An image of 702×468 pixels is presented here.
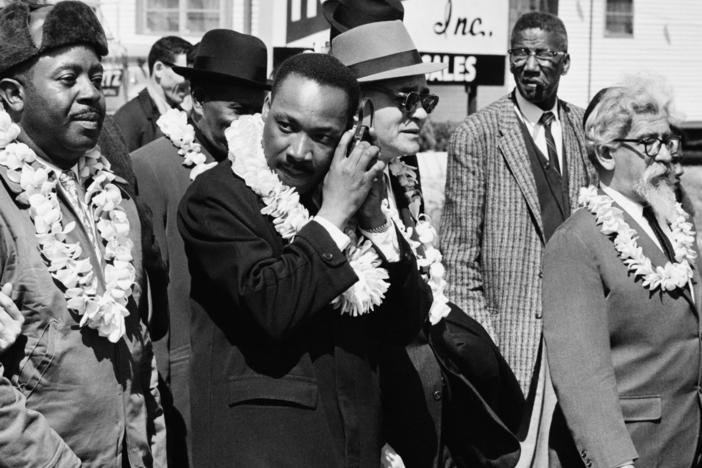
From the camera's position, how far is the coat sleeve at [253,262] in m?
3.07

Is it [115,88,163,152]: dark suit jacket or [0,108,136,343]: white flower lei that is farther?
[115,88,163,152]: dark suit jacket

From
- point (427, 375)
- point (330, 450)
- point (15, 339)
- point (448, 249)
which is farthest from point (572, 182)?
point (15, 339)

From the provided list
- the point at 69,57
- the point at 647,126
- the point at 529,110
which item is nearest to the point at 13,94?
the point at 69,57

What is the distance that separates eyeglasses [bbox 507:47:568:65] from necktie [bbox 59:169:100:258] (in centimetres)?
316

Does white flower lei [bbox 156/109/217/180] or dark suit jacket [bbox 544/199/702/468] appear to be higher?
white flower lei [bbox 156/109/217/180]

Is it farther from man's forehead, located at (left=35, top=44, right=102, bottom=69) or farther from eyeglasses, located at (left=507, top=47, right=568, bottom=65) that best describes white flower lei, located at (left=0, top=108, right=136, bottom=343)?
eyeglasses, located at (left=507, top=47, right=568, bottom=65)

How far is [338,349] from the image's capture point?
323cm

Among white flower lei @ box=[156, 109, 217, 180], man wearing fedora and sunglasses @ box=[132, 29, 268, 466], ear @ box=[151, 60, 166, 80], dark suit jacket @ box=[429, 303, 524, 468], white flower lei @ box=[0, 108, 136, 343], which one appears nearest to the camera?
white flower lei @ box=[0, 108, 136, 343]

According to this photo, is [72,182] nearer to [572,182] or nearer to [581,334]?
[581,334]

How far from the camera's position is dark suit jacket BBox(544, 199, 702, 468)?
4.05 metres

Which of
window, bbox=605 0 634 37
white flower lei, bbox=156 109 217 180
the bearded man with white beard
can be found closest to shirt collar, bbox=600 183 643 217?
the bearded man with white beard

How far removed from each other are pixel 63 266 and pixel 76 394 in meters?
0.36

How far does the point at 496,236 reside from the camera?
5.55m

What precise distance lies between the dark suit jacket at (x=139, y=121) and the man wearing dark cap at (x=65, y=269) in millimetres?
3972
